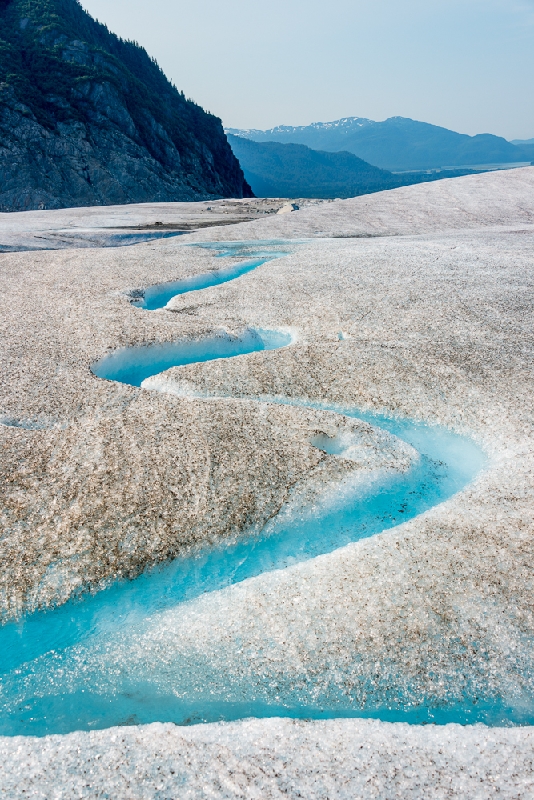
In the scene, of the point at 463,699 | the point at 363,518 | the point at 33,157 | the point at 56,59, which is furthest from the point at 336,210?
the point at 56,59

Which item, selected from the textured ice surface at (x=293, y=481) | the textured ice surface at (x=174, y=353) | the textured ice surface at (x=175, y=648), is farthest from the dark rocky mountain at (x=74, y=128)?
the textured ice surface at (x=175, y=648)

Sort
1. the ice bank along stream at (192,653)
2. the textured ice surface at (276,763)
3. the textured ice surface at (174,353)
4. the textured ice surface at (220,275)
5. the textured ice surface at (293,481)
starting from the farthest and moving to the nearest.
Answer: the textured ice surface at (220,275) < the textured ice surface at (174,353) < the textured ice surface at (293,481) < the ice bank along stream at (192,653) < the textured ice surface at (276,763)

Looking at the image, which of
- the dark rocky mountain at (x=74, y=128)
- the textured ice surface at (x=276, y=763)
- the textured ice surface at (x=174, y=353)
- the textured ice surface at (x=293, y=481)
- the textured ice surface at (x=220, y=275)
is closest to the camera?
the textured ice surface at (x=276, y=763)

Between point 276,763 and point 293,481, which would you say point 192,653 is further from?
point 293,481

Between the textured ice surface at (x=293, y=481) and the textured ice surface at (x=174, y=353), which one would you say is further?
the textured ice surface at (x=174, y=353)

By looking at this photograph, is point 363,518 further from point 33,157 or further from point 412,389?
point 33,157

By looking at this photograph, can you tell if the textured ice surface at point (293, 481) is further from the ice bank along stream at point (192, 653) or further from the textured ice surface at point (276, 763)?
the ice bank along stream at point (192, 653)
